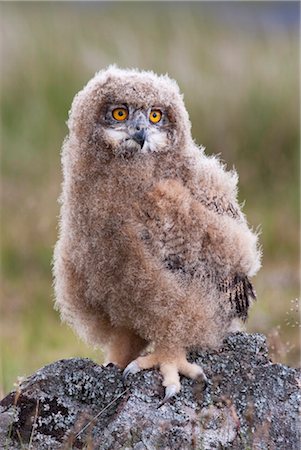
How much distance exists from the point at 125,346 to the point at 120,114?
118 centimetres

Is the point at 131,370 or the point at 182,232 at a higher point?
the point at 182,232

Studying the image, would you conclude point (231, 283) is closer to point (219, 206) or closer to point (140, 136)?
point (219, 206)

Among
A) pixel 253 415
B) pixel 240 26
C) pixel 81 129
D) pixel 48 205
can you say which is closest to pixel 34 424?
pixel 253 415

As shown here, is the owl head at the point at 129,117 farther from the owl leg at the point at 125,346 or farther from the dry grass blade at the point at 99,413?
the dry grass blade at the point at 99,413

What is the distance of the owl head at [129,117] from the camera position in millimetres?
4355

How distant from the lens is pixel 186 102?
36.1 feet

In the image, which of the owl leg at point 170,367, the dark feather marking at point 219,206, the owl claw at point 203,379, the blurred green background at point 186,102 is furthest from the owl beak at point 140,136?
the blurred green background at point 186,102

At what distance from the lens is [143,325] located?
4.39 m

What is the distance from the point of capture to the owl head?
4.36m

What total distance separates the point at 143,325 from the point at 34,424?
68cm

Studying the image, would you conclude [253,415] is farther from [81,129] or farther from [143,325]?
[81,129]

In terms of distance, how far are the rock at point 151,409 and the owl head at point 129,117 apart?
100cm

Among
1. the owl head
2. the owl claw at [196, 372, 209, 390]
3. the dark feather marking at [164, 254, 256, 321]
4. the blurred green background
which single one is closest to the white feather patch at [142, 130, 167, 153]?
the owl head

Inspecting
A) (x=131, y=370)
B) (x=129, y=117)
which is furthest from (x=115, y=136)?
(x=131, y=370)
